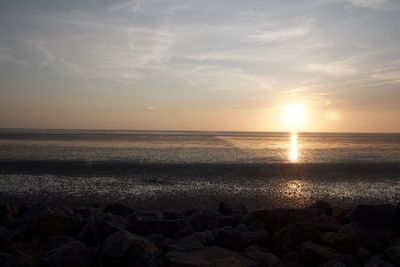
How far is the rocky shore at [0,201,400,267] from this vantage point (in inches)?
363

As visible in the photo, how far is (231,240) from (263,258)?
134 centimetres

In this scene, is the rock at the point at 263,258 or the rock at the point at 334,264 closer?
A: the rock at the point at 334,264

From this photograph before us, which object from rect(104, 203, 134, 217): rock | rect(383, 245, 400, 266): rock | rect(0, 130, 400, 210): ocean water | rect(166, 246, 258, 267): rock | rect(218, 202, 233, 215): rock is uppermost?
rect(383, 245, 400, 266): rock

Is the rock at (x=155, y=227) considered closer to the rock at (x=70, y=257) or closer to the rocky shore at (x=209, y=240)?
the rocky shore at (x=209, y=240)

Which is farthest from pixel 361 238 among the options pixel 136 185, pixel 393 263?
pixel 136 185

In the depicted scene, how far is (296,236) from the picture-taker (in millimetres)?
10438

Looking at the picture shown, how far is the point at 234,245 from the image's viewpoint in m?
10.7

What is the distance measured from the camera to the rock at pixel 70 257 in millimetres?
9086

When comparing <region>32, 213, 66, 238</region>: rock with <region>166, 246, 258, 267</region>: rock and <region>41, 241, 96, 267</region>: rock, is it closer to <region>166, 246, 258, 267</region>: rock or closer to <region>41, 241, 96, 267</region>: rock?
<region>41, 241, 96, 267</region>: rock

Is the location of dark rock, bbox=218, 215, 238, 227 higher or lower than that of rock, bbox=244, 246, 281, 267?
lower

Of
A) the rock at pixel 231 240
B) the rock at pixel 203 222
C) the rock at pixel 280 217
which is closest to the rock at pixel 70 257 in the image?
Result: the rock at pixel 231 240

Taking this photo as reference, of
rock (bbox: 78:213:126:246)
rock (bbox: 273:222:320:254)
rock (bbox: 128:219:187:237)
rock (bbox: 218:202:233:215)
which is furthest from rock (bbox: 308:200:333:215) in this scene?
rock (bbox: 78:213:126:246)

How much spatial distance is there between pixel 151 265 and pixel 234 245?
2664 mm

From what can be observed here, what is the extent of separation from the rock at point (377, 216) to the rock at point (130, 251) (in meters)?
6.55
